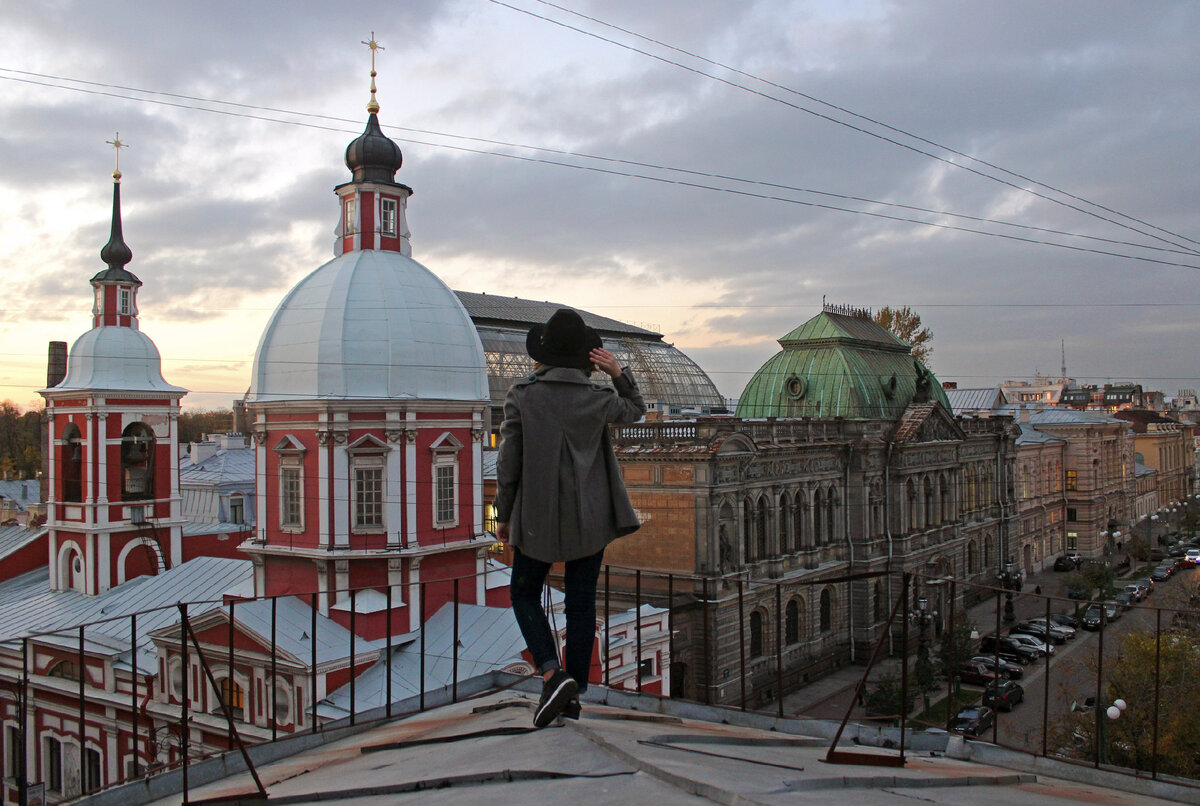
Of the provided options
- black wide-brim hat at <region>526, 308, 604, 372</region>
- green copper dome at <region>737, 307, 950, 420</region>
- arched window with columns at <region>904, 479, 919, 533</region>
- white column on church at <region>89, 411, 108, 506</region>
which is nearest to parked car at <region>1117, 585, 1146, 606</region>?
arched window with columns at <region>904, 479, 919, 533</region>

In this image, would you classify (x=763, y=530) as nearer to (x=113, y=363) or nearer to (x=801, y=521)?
(x=801, y=521)

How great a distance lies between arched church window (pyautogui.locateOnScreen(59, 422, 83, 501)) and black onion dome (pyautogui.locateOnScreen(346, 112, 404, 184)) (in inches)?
556

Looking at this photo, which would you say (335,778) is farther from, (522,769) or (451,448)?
(451,448)

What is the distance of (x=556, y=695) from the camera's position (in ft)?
18.4

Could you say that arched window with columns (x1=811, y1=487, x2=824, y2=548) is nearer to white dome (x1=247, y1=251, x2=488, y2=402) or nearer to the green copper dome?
the green copper dome

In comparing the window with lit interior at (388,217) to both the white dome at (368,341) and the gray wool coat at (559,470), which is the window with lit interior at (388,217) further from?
the gray wool coat at (559,470)

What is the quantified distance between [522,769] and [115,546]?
29097 mm

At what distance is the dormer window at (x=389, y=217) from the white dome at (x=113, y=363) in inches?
480

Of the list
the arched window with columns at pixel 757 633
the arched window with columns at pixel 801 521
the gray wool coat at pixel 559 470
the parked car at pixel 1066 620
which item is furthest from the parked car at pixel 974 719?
the gray wool coat at pixel 559 470

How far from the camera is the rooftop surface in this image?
189 inches

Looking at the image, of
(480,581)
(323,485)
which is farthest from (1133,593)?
(323,485)

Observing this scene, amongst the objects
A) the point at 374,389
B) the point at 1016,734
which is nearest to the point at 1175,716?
the point at 1016,734

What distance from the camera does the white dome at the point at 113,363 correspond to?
30141 mm

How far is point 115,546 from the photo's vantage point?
29.8m
